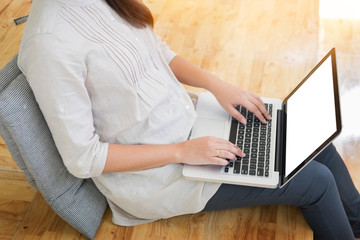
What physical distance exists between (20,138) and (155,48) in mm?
455

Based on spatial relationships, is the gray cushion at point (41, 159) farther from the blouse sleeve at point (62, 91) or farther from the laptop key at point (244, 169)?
the laptop key at point (244, 169)

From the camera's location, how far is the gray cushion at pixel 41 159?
45.1 inches

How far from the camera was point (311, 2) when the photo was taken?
7.56 ft

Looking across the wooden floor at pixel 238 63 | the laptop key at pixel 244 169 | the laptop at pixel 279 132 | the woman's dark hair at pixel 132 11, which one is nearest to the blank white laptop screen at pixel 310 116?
the laptop at pixel 279 132

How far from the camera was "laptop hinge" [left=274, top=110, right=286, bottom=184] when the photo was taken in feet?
4.25

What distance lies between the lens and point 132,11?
1.32m

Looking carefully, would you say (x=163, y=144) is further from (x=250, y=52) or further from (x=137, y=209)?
(x=250, y=52)

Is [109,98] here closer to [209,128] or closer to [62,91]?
[62,91]

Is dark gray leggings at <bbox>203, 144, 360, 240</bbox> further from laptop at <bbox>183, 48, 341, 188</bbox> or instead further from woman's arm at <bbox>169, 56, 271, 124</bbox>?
woman's arm at <bbox>169, 56, 271, 124</bbox>

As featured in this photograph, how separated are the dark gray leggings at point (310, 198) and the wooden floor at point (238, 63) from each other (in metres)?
0.05

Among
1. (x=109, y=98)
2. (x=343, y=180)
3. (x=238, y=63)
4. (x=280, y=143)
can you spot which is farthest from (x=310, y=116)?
(x=238, y=63)

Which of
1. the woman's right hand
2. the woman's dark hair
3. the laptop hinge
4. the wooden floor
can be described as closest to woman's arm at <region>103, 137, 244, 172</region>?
the woman's right hand

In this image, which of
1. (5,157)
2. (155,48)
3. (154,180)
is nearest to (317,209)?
(154,180)

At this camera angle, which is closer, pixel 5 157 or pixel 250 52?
pixel 5 157
